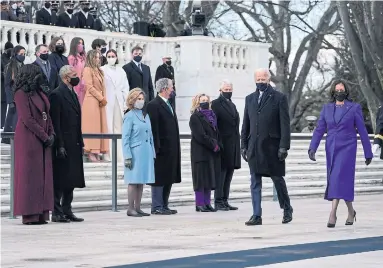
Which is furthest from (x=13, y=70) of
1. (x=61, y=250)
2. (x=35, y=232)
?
(x=61, y=250)

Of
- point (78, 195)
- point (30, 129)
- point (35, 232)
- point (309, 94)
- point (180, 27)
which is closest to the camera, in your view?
point (35, 232)

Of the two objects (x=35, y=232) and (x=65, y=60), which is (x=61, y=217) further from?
(x=65, y=60)

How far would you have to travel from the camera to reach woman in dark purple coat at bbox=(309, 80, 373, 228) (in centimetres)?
1730

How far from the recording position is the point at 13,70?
2323 centimetres

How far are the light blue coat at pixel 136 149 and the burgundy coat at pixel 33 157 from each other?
176 cm

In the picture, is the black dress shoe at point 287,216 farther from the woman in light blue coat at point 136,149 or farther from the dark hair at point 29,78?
the dark hair at point 29,78

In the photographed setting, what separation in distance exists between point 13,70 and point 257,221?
7065 mm

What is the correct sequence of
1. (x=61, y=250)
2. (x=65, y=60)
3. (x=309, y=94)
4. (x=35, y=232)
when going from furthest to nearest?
(x=309, y=94), (x=65, y=60), (x=35, y=232), (x=61, y=250)

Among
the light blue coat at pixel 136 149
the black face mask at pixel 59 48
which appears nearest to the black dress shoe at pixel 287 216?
the light blue coat at pixel 136 149

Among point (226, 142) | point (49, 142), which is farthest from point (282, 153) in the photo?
point (226, 142)

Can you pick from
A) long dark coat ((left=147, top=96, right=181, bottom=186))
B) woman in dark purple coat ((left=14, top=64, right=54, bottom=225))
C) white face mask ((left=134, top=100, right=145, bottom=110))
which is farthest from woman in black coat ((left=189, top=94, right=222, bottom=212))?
woman in dark purple coat ((left=14, top=64, right=54, bottom=225))

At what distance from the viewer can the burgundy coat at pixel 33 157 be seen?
695 inches

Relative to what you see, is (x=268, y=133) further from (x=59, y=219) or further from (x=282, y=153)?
(x=59, y=219)

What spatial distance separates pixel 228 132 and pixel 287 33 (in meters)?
31.6
